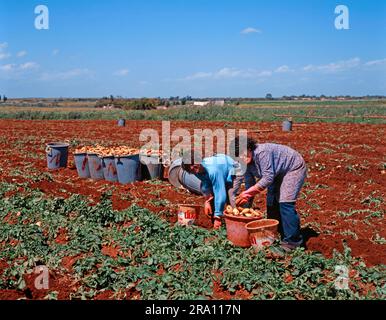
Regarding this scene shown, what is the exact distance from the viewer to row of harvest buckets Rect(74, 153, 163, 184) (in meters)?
9.58

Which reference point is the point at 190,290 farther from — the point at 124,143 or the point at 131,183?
the point at 124,143

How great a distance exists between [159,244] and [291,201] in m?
1.69

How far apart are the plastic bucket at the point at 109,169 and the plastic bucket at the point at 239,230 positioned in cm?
503

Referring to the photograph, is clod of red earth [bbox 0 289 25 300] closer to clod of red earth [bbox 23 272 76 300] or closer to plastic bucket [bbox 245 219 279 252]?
clod of red earth [bbox 23 272 76 300]

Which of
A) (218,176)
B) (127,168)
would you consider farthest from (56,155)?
(218,176)

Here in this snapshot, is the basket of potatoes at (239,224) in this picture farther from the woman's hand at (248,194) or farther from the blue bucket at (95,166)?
the blue bucket at (95,166)

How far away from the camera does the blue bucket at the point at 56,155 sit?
36.8 ft

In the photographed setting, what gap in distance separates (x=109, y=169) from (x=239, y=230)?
17.3 ft

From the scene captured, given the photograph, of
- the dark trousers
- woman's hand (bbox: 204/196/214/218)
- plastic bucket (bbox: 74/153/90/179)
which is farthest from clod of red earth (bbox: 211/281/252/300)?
plastic bucket (bbox: 74/153/90/179)

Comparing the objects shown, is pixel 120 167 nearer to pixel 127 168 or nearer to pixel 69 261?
pixel 127 168

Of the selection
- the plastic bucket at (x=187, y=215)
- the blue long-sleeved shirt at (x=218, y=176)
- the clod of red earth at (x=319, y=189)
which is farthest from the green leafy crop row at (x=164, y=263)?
the clod of red earth at (x=319, y=189)

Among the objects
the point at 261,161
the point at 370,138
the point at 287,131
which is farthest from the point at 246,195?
the point at 287,131

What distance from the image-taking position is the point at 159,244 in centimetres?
533
